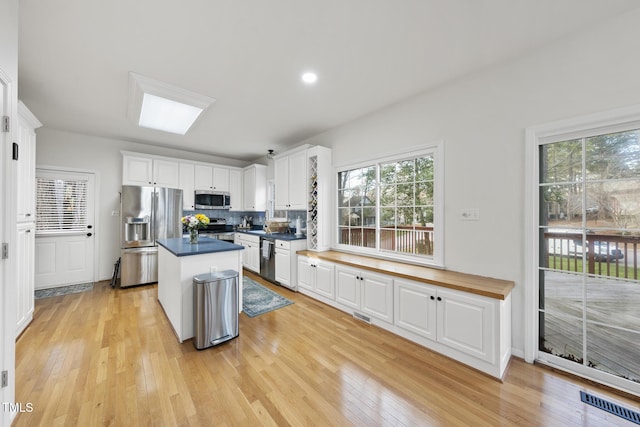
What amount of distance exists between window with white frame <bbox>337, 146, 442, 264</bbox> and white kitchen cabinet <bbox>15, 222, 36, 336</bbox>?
383 centimetres

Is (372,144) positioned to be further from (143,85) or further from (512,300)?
(143,85)

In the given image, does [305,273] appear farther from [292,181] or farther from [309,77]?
[309,77]

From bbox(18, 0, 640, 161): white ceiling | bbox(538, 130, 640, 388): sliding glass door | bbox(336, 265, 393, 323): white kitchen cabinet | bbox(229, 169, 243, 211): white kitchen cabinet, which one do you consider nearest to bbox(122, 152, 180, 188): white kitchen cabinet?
bbox(229, 169, 243, 211): white kitchen cabinet

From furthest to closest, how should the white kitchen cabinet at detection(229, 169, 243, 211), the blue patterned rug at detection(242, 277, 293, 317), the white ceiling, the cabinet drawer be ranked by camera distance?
the white kitchen cabinet at detection(229, 169, 243, 211)
the cabinet drawer
the blue patterned rug at detection(242, 277, 293, 317)
the white ceiling

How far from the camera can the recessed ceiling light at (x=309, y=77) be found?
2467mm

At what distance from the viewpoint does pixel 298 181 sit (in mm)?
4266

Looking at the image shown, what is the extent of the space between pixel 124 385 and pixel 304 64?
3.10 m

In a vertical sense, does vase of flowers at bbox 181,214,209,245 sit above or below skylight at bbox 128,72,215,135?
below

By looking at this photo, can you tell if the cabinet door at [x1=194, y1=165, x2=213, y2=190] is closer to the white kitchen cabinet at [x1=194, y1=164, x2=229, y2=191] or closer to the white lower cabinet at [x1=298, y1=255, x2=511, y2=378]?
the white kitchen cabinet at [x1=194, y1=164, x2=229, y2=191]

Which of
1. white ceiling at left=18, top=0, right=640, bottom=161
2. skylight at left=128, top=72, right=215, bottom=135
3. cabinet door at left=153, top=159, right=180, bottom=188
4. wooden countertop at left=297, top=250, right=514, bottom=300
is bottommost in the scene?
wooden countertop at left=297, top=250, right=514, bottom=300

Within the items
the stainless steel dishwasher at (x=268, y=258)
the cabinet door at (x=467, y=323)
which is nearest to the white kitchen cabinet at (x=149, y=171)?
the stainless steel dishwasher at (x=268, y=258)

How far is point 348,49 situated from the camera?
6.87 ft

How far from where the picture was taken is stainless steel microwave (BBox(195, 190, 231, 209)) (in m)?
5.38

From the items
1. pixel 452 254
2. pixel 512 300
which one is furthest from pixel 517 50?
pixel 512 300
